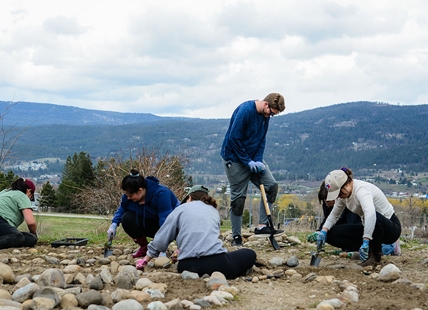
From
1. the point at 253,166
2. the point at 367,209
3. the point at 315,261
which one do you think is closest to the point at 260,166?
the point at 253,166

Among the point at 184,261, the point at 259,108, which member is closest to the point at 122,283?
the point at 184,261

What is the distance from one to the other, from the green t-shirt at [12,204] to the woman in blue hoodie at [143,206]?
5.03ft

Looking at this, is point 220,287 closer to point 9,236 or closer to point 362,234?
point 362,234

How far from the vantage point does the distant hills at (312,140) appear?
10738 centimetres

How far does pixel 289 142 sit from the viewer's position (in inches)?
5212

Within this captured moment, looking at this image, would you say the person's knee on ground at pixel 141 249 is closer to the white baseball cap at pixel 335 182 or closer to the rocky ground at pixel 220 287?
the rocky ground at pixel 220 287

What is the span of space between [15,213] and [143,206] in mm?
2171

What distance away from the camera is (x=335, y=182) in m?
5.81

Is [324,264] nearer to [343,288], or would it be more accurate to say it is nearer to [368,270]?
[368,270]

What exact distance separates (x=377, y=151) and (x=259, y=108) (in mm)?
115191

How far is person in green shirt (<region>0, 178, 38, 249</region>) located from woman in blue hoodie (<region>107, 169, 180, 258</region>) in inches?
59.4

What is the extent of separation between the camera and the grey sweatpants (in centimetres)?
742

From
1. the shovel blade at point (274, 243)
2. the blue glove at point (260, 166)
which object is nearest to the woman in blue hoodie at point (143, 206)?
the blue glove at point (260, 166)

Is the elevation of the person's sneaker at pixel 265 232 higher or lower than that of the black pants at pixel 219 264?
lower
